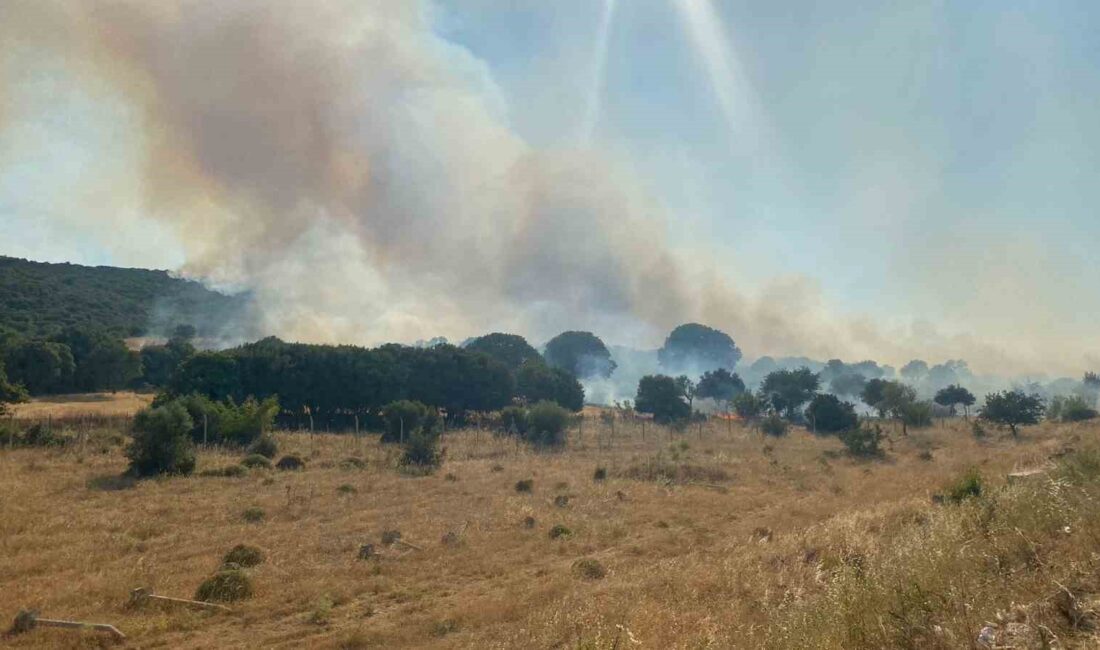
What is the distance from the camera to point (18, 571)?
1281cm

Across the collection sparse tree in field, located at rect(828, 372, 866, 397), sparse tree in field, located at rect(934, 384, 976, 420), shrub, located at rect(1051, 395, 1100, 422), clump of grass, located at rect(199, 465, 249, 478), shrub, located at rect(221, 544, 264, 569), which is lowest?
shrub, located at rect(221, 544, 264, 569)

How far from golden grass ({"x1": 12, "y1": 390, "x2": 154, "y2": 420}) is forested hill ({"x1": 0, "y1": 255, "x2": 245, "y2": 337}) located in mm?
34696

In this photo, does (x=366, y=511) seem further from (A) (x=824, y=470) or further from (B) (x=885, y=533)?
(A) (x=824, y=470)

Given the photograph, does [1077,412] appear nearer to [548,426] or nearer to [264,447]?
[548,426]

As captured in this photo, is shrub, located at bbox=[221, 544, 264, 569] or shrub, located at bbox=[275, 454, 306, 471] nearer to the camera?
shrub, located at bbox=[221, 544, 264, 569]

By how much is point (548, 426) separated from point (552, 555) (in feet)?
96.5

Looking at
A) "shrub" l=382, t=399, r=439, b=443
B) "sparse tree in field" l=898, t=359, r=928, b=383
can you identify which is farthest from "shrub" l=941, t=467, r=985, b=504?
"sparse tree in field" l=898, t=359, r=928, b=383

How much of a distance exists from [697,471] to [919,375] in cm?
16941

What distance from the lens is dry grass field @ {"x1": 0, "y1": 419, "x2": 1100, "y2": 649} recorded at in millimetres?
6582

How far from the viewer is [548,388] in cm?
6606

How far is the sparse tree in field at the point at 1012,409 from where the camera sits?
4319 centimetres

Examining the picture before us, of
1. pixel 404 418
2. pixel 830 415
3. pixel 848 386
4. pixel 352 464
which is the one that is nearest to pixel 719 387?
pixel 830 415

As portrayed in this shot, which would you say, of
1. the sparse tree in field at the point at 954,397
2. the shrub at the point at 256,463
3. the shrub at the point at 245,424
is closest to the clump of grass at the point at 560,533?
the shrub at the point at 256,463

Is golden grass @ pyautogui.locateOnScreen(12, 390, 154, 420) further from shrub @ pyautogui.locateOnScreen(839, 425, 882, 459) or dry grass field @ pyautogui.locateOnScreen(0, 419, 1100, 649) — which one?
shrub @ pyautogui.locateOnScreen(839, 425, 882, 459)
